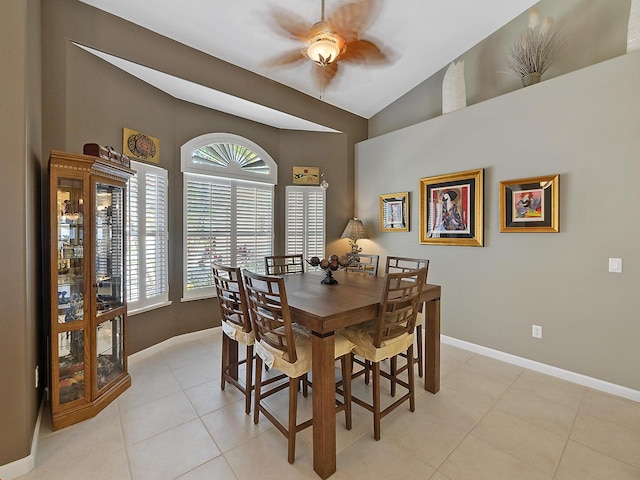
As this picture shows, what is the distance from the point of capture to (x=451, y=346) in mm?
3689

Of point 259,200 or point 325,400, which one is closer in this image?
point 325,400

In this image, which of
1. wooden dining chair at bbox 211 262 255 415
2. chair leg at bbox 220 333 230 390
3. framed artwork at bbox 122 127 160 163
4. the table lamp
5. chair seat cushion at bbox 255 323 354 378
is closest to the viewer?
chair seat cushion at bbox 255 323 354 378

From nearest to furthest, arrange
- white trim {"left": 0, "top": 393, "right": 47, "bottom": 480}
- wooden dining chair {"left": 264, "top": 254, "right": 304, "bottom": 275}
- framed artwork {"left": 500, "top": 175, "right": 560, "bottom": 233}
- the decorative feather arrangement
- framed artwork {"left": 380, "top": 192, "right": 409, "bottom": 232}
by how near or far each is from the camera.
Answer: white trim {"left": 0, "top": 393, "right": 47, "bottom": 480}, framed artwork {"left": 500, "top": 175, "right": 560, "bottom": 233}, the decorative feather arrangement, wooden dining chair {"left": 264, "top": 254, "right": 304, "bottom": 275}, framed artwork {"left": 380, "top": 192, "right": 409, "bottom": 232}

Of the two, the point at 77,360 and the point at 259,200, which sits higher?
the point at 259,200

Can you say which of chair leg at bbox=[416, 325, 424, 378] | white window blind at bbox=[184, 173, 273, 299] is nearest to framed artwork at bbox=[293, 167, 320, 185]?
white window blind at bbox=[184, 173, 273, 299]

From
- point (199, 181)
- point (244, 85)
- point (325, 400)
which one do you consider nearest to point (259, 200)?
point (199, 181)

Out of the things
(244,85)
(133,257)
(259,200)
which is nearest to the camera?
(133,257)

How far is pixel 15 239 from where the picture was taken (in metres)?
1.73

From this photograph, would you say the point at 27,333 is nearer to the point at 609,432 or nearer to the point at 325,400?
the point at 325,400

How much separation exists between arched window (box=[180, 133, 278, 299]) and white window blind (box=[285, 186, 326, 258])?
1.09ft

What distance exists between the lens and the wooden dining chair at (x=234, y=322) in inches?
87.9

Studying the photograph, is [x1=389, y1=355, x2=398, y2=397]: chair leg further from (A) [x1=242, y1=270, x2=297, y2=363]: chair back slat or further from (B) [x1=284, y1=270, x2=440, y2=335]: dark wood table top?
(A) [x1=242, y1=270, x2=297, y2=363]: chair back slat

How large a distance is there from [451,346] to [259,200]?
3296 mm

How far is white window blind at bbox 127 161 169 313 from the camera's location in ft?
10.2
